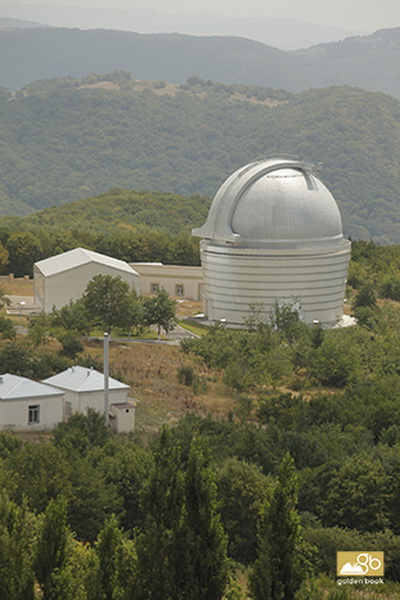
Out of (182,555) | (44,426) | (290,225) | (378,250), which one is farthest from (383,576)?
(378,250)

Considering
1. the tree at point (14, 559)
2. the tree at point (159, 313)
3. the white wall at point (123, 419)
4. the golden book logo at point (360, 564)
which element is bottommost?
the golden book logo at point (360, 564)

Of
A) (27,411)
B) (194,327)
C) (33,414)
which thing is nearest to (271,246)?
(194,327)

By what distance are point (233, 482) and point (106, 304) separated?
81.0ft

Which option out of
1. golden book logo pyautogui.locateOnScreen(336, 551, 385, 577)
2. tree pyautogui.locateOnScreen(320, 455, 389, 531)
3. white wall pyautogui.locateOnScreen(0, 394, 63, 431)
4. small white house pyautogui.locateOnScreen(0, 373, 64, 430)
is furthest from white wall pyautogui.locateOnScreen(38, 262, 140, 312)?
golden book logo pyautogui.locateOnScreen(336, 551, 385, 577)

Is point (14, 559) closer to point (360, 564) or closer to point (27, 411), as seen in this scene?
point (360, 564)

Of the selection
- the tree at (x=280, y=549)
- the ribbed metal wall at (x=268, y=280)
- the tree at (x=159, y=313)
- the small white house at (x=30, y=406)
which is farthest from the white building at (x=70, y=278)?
the tree at (x=280, y=549)

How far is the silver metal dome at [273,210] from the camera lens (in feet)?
203

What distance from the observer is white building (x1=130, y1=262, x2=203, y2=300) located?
235ft

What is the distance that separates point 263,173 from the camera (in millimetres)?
63062

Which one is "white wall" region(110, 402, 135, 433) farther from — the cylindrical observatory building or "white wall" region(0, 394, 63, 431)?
the cylindrical observatory building

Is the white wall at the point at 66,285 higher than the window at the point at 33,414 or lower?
higher

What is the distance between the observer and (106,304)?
55.5 metres

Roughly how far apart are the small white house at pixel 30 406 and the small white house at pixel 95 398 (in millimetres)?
684

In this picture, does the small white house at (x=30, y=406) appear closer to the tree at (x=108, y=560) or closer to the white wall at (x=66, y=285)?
the tree at (x=108, y=560)
